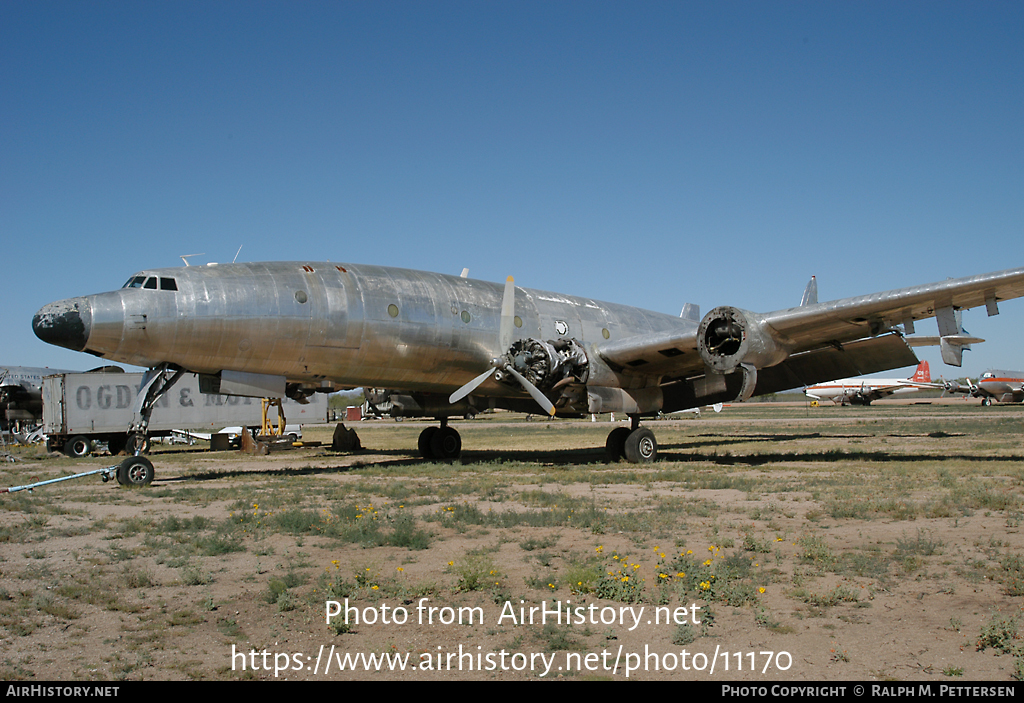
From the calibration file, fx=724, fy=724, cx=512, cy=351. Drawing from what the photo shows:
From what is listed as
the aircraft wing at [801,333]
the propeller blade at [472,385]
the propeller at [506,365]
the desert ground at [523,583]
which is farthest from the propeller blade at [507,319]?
the desert ground at [523,583]

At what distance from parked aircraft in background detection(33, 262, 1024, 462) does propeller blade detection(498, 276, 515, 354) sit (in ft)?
0.11

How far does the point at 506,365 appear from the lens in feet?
→ 55.0

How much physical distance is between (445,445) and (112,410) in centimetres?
1536

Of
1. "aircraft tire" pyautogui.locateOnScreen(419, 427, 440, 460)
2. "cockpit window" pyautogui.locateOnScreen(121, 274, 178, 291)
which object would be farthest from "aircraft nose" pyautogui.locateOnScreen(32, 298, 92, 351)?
"aircraft tire" pyautogui.locateOnScreen(419, 427, 440, 460)

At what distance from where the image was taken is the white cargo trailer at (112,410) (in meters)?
27.1

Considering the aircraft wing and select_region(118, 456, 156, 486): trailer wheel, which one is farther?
the aircraft wing

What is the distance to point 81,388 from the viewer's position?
27.5 metres

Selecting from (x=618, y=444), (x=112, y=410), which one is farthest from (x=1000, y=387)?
(x=112, y=410)

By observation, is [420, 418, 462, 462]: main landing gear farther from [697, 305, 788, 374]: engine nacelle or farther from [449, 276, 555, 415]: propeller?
[697, 305, 788, 374]: engine nacelle

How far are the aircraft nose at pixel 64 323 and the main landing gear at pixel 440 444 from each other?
9.95m

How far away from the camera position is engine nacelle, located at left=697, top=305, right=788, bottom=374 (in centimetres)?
1527

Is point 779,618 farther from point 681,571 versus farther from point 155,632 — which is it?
point 155,632

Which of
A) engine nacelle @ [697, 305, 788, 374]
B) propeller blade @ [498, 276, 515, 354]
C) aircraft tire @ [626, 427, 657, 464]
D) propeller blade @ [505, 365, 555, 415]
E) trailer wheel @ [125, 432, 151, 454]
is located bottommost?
aircraft tire @ [626, 427, 657, 464]

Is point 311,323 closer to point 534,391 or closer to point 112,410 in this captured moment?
point 534,391
